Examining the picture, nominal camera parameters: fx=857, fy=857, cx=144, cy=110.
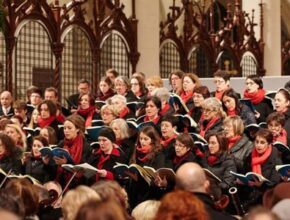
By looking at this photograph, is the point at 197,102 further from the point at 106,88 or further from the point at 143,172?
the point at 143,172

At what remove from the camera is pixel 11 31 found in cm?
1477

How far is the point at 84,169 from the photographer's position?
9211 mm

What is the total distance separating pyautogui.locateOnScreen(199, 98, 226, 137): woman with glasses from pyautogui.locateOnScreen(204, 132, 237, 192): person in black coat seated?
885 millimetres

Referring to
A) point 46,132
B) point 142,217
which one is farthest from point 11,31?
point 142,217

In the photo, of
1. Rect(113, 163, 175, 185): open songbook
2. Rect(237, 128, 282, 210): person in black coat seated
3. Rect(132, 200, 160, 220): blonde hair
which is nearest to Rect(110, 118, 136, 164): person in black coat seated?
Rect(113, 163, 175, 185): open songbook

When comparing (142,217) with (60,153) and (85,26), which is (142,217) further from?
(85,26)

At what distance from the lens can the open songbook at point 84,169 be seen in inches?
358

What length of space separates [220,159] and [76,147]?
179 cm

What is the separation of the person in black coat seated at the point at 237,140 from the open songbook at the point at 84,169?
154cm

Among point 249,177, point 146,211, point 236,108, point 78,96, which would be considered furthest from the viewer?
point 78,96

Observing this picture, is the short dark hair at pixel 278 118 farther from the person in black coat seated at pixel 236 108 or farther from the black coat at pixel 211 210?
the black coat at pixel 211 210

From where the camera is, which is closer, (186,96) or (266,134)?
(266,134)

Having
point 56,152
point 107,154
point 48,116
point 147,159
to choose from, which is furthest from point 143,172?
point 48,116

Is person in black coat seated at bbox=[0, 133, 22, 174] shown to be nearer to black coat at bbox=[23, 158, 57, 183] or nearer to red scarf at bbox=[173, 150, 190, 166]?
black coat at bbox=[23, 158, 57, 183]
